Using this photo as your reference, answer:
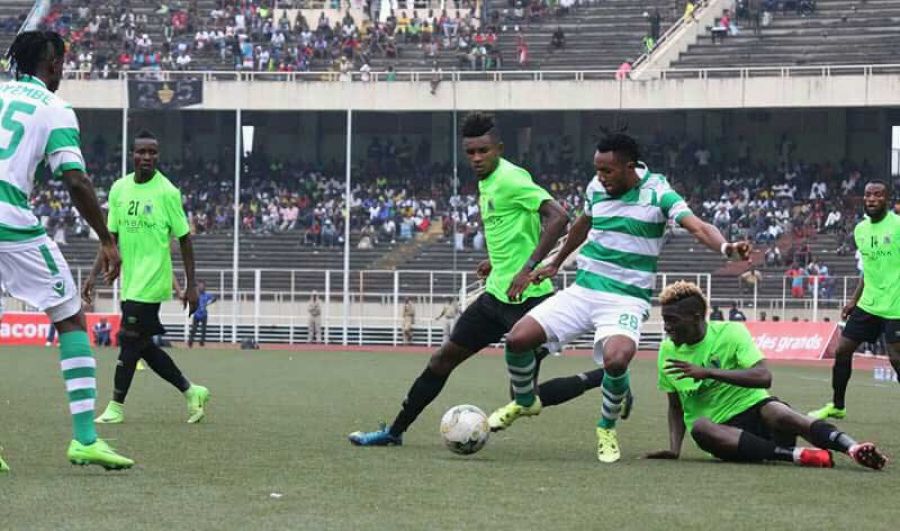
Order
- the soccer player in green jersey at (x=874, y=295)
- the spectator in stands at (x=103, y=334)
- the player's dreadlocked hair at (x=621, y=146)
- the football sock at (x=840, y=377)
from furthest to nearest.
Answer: the spectator in stands at (x=103, y=334)
the football sock at (x=840, y=377)
the soccer player in green jersey at (x=874, y=295)
the player's dreadlocked hair at (x=621, y=146)

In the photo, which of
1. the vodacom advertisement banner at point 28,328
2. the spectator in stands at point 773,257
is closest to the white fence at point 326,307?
the vodacom advertisement banner at point 28,328

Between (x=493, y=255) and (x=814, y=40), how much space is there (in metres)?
45.3

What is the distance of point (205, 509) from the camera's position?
7871mm

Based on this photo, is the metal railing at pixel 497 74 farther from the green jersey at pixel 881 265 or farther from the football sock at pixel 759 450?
the football sock at pixel 759 450

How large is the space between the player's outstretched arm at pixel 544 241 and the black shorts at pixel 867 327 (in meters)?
4.68

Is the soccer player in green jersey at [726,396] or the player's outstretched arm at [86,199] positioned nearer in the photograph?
the player's outstretched arm at [86,199]

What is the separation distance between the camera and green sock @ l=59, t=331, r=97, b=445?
9.29 meters

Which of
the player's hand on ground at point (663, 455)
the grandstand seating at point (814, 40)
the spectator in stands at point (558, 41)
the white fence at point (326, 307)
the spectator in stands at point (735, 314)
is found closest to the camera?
the player's hand on ground at point (663, 455)

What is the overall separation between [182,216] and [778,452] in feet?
18.7

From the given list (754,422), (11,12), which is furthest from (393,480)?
(11,12)

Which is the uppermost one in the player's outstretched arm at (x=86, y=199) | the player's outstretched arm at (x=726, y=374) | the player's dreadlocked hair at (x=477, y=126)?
the player's dreadlocked hair at (x=477, y=126)

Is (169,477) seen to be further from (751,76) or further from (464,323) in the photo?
(751,76)

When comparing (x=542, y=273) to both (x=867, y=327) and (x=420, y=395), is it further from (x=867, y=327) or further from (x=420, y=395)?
(x=867, y=327)

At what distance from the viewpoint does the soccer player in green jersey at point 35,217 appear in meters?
9.07
